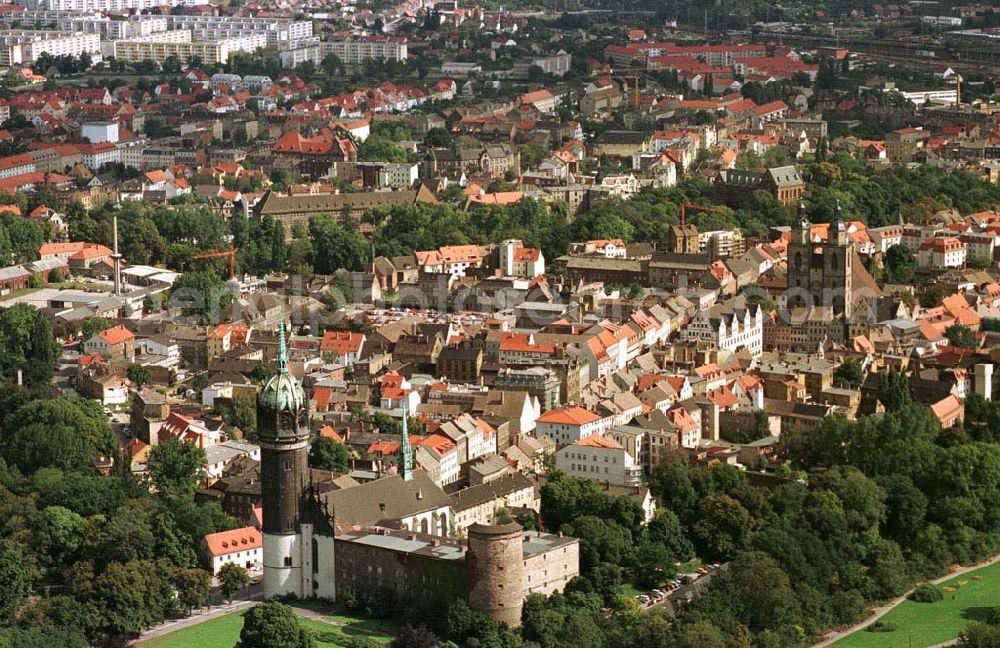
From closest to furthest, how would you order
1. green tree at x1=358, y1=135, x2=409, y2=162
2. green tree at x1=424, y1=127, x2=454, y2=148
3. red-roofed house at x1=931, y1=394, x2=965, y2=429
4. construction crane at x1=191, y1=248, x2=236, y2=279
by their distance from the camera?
red-roofed house at x1=931, y1=394, x2=965, y2=429, construction crane at x1=191, y1=248, x2=236, y2=279, green tree at x1=358, y1=135, x2=409, y2=162, green tree at x1=424, y1=127, x2=454, y2=148

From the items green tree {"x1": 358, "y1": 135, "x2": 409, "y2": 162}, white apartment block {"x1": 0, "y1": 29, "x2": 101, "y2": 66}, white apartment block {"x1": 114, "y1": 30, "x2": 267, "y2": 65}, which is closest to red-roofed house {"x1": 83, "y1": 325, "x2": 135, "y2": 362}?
green tree {"x1": 358, "y1": 135, "x2": 409, "y2": 162}

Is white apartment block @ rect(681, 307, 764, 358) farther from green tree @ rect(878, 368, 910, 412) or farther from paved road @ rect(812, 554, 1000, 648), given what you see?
paved road @ rect(812, 554, 1000, 648)

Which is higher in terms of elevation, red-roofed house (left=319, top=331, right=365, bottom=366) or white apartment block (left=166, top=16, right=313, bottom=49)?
red-roofed house (left=319, top=331, right=365, bottom=366)

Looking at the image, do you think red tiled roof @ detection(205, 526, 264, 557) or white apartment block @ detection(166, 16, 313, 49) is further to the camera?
white apartment block @ detection(166, 16, 313, 49)

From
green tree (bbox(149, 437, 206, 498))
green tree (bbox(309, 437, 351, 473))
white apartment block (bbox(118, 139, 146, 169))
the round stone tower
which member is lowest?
white apartment block (bbox(118, 139, 146, 169))

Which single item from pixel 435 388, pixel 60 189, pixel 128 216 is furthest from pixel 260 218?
pixel 435 388

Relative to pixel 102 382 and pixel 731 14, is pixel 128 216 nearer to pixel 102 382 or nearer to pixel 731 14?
pixel 102 382

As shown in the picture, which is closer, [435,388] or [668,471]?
[668,471]

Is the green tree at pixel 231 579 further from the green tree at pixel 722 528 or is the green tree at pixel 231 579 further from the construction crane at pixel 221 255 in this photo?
the construction crane at pixel 221 255
